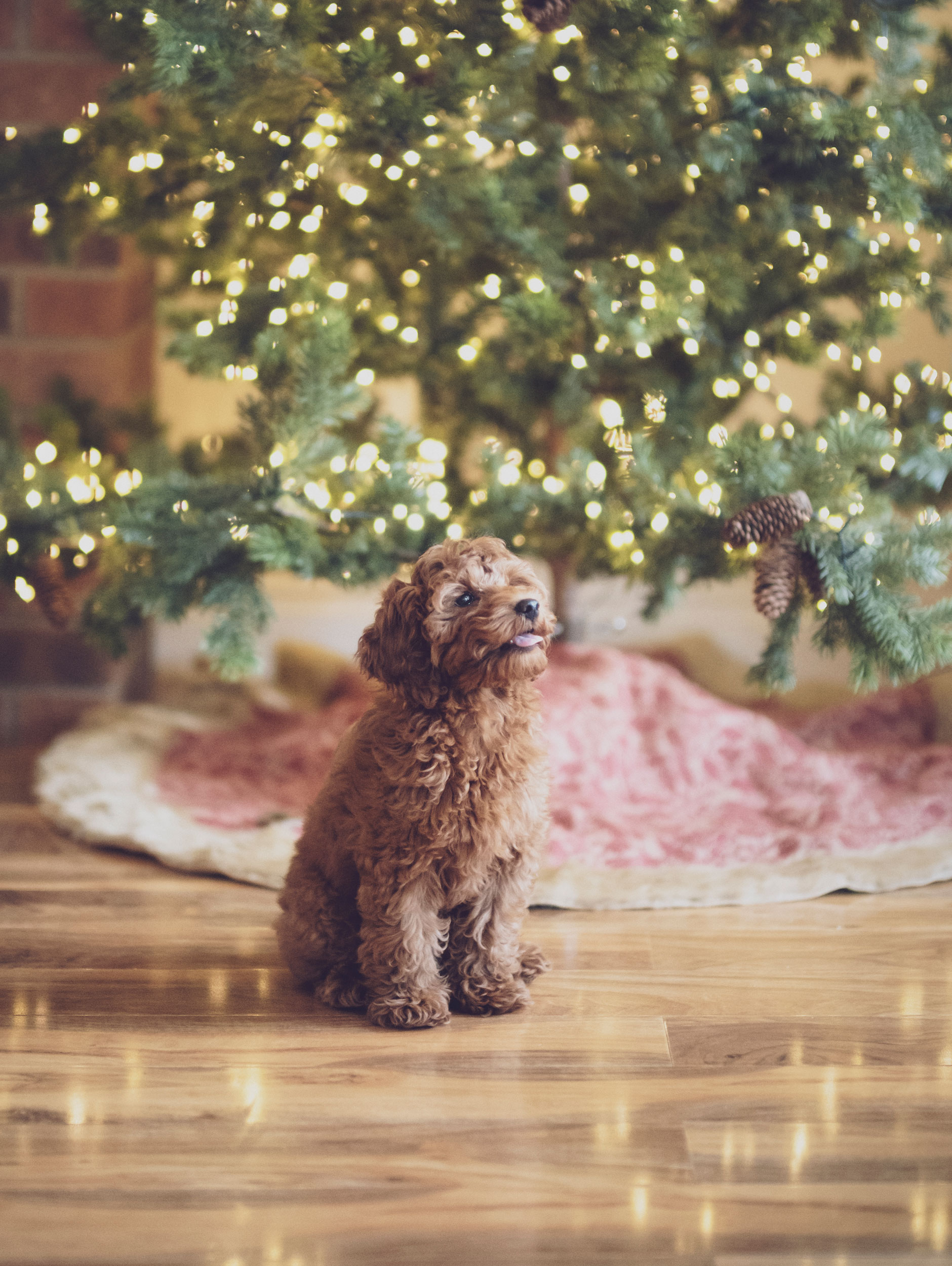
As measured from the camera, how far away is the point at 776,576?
5.43 feet

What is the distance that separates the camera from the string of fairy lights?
180cm

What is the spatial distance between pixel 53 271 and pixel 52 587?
0.83 m

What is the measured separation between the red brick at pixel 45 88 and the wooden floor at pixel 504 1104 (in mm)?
1710

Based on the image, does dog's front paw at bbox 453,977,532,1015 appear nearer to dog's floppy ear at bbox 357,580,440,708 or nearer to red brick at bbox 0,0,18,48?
dog's floppy ear at bbox 357,580,440,708

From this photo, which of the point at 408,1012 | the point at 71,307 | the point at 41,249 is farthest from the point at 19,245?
the point at 408,1012

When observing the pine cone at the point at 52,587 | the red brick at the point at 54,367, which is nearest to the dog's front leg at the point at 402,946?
the pine cone at the point at 52,587

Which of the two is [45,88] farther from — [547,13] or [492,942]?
[492,942]

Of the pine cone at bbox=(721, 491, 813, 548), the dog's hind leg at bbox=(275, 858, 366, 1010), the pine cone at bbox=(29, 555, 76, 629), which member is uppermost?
the pine cone at bbox=(721, 491, 813, 548)

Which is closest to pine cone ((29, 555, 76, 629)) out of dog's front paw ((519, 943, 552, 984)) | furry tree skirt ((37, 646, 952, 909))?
furry tree skirt ((37, 646, 952, 909))

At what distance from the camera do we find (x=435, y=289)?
2162 millimetres

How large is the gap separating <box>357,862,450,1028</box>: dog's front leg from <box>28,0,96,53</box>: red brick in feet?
6.55

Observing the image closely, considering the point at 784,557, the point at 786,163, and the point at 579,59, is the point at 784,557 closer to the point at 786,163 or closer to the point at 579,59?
the point at 786,163

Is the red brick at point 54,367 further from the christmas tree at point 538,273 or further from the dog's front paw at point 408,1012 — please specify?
the dog's front paw at point 408,1012

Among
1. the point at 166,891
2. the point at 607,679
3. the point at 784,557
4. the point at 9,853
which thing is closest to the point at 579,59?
the point at 784,557
